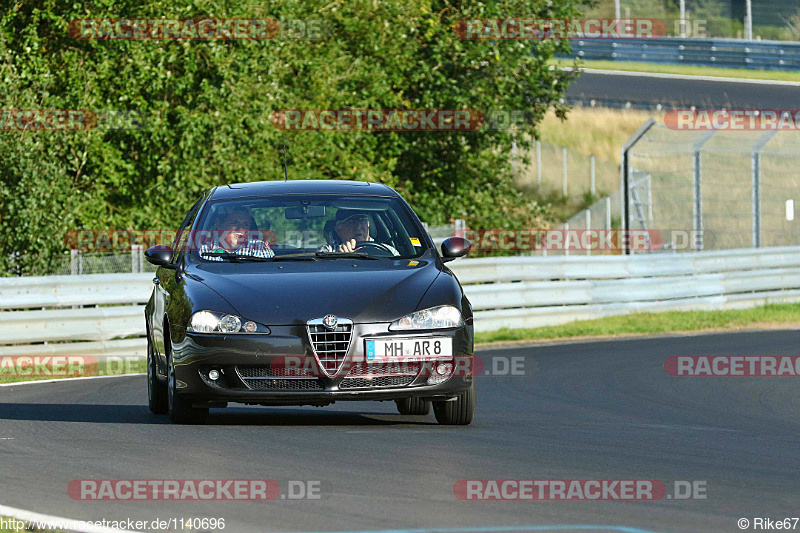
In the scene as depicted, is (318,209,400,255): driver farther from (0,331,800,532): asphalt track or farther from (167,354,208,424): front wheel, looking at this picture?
(167,354,208,424): front wheel

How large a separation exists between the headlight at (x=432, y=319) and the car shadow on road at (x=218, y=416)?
3.36 feet

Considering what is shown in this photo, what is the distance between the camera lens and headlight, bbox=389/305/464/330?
30.0ft

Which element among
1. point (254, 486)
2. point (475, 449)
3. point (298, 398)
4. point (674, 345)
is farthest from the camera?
point (674, 345)

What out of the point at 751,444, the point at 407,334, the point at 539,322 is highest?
the point at 407,334

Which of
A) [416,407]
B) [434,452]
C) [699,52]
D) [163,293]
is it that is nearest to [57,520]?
[434,452]

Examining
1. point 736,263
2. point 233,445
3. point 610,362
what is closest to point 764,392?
point 610,362

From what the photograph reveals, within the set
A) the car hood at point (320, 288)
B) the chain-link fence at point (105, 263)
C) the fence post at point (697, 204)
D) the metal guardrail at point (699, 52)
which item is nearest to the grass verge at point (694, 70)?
the metal guardrail at point (699, 52)

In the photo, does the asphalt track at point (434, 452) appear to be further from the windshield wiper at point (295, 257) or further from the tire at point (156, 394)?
the windshield wiper at point (295, 257)

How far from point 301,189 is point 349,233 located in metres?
0.61

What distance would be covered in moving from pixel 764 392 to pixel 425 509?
682cm

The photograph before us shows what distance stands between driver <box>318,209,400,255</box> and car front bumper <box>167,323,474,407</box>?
1219mm

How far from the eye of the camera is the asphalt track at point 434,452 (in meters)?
6.52

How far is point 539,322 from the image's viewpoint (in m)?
21.2

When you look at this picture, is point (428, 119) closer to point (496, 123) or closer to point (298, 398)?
point (496, 123)
